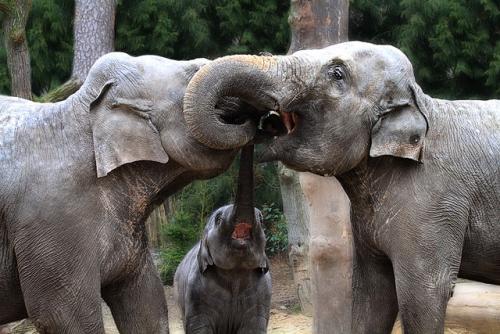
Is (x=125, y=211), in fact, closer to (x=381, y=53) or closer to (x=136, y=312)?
(x=136, y=312)

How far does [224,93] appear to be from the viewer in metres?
5.60

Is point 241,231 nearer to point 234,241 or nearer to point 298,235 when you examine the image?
point 234,241

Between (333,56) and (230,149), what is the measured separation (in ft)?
2.55

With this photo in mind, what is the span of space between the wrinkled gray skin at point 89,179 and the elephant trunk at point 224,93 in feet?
0.55

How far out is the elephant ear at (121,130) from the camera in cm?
570

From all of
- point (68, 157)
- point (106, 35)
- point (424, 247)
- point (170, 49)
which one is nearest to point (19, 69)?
point (106, 35)

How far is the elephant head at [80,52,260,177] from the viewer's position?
5.74 m

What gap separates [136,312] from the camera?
6.06 m

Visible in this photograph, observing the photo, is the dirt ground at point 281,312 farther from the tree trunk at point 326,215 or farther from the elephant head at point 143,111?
the elephant head at point 143,111

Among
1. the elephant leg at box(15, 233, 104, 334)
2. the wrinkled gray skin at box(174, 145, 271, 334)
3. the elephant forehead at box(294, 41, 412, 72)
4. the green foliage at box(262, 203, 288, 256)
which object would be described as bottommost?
the green foliage at box(262, 203, 288, 256)

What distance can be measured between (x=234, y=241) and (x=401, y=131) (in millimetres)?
2172

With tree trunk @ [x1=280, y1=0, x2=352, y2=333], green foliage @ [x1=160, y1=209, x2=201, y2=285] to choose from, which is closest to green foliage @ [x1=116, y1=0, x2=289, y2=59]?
green foliage @ [x1=160, y1=209, x2=201, y2=285]

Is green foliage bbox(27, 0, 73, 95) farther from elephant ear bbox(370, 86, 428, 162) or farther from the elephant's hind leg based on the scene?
elephant ear bbox(370, 86, 428, 162)

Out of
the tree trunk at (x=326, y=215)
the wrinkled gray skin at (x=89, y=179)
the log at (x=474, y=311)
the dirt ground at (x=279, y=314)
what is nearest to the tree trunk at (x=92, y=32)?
the dirt ground at (x=279, y=314)
